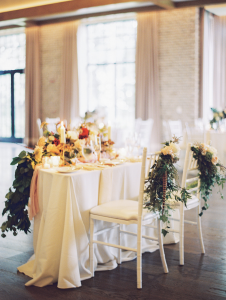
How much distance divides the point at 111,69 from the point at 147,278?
909cm

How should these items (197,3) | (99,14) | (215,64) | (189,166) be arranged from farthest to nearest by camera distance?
(215,64), (99,14), (197,3), (189,166)

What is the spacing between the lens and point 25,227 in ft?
10.4

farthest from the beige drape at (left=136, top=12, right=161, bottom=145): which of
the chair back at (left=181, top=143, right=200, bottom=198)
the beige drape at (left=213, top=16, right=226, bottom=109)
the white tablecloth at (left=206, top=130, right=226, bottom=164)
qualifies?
the chair back at (left=181, top=143, right=200, bottom=198)

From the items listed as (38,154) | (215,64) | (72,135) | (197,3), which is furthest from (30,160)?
(215,64)

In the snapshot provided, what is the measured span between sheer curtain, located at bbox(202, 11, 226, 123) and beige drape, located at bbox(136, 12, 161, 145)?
134 cm

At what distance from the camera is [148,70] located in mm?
10289

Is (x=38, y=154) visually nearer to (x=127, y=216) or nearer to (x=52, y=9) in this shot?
(x=127, y=216)

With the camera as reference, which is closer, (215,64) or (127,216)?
(127,216)

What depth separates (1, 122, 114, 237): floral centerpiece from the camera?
3162 mm

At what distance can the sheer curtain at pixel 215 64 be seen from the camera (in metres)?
10.5

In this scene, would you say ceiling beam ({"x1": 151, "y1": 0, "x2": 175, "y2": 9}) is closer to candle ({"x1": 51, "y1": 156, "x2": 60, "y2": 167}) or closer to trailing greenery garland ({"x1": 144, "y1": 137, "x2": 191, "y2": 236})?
candle ({"x1": 51, "y1": 156, "x2": 60, "y2": 167})

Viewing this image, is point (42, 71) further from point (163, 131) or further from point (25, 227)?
point (25, 227)

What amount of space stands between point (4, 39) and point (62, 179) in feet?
39.4

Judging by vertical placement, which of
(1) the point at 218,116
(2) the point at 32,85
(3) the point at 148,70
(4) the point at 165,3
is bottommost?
(1) the point at 218,116
